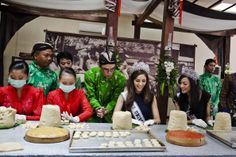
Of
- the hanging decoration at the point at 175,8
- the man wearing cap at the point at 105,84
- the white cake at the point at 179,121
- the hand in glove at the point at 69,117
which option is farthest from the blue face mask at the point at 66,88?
the hanging decoration at the point at 175,8

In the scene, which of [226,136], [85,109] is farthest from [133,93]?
[226,136]

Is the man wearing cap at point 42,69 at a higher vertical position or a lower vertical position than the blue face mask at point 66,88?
higher

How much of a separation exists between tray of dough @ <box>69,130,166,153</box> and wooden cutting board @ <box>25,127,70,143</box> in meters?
0.06

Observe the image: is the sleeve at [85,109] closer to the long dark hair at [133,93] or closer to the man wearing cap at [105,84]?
the man wearing cap at [105,84]

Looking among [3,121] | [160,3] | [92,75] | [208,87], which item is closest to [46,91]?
[92,75]

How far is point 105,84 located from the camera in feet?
8.49

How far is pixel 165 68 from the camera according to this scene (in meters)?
2.48

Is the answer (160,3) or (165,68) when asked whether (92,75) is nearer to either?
(165,68)

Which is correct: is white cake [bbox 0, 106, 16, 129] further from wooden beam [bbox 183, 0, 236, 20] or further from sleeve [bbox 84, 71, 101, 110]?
wooden beam [bbox 183, 0, 236, 20]

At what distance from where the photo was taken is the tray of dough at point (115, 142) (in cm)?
127

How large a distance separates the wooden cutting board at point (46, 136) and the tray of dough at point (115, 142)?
6cm

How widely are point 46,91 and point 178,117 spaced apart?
1.48m

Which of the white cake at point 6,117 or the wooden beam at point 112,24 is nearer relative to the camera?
the white cake at point 6,117

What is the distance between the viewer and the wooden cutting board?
1346 millimetres
